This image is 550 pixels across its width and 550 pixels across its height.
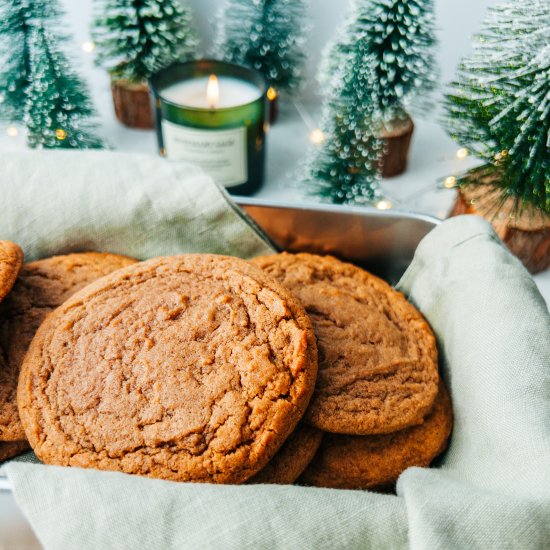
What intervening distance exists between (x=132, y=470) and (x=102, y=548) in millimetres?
142

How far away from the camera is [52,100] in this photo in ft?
4.62

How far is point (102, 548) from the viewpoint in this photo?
688 mm

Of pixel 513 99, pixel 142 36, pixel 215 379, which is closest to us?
pixel 215 379

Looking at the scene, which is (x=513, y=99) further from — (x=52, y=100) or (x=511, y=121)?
(x=52, y=100)

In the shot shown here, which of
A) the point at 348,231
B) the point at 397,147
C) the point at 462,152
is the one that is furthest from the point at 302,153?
the point at 348,231

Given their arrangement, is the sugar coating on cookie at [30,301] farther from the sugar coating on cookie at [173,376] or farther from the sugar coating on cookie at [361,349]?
the sugar coating on cookie at [361,349]

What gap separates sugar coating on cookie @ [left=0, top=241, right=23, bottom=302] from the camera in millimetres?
903

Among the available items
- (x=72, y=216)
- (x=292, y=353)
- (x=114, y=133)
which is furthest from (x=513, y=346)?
(x=114, y=133)

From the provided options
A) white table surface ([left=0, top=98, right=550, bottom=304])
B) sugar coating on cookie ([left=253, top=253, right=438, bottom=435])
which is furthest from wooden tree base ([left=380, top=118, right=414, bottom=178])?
sugar coating on cookie ([left=253, top=253, right=438, bottom=435])

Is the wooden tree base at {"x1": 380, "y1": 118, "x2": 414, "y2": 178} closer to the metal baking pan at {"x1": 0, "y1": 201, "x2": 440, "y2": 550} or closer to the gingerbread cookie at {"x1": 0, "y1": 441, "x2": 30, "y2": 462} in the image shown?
the metal baking pan at {"x1": 0, "y1": 201, "x2": 440, "y2": 550}

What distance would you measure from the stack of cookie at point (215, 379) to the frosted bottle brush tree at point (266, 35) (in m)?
0.87

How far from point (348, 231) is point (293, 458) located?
0.52 m

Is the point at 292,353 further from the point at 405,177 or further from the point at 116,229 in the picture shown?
the point at 405,177

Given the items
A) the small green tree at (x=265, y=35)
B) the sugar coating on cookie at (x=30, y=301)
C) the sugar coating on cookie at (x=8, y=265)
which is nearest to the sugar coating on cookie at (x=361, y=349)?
the sugar coating on cookie at (x=30, y=301)
